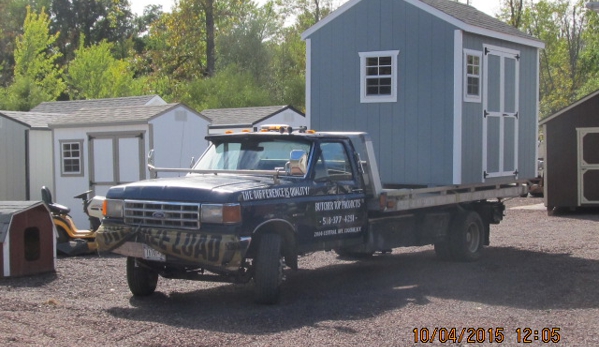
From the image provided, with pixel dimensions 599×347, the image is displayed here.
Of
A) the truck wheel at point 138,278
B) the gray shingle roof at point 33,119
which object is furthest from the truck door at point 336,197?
the gray shingle roof at point 33,119

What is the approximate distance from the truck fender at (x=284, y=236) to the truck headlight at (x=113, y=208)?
5.07 feet

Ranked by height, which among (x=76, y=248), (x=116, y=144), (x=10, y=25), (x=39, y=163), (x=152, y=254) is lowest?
(x=76, y=248)

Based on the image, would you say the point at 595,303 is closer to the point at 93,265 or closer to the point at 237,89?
the point at 93,265

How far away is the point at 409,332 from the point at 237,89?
110 ft

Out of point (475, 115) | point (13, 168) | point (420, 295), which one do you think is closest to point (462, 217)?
point (475, 115)

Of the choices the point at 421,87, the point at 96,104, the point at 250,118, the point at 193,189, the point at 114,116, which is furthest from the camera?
the point at 96,104

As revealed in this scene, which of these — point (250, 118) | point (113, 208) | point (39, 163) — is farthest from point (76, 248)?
point (250, 118)

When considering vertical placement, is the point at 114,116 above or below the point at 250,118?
below

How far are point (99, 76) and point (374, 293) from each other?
34.6 m

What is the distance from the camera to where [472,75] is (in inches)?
515

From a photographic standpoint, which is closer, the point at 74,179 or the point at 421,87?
the point at 421,87

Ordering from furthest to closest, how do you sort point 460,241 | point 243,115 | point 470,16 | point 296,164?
point 243,115, point 470,16, point 460,241, point 296,164

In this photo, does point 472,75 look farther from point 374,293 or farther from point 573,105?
point 573,105

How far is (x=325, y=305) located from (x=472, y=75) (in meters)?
5.70
